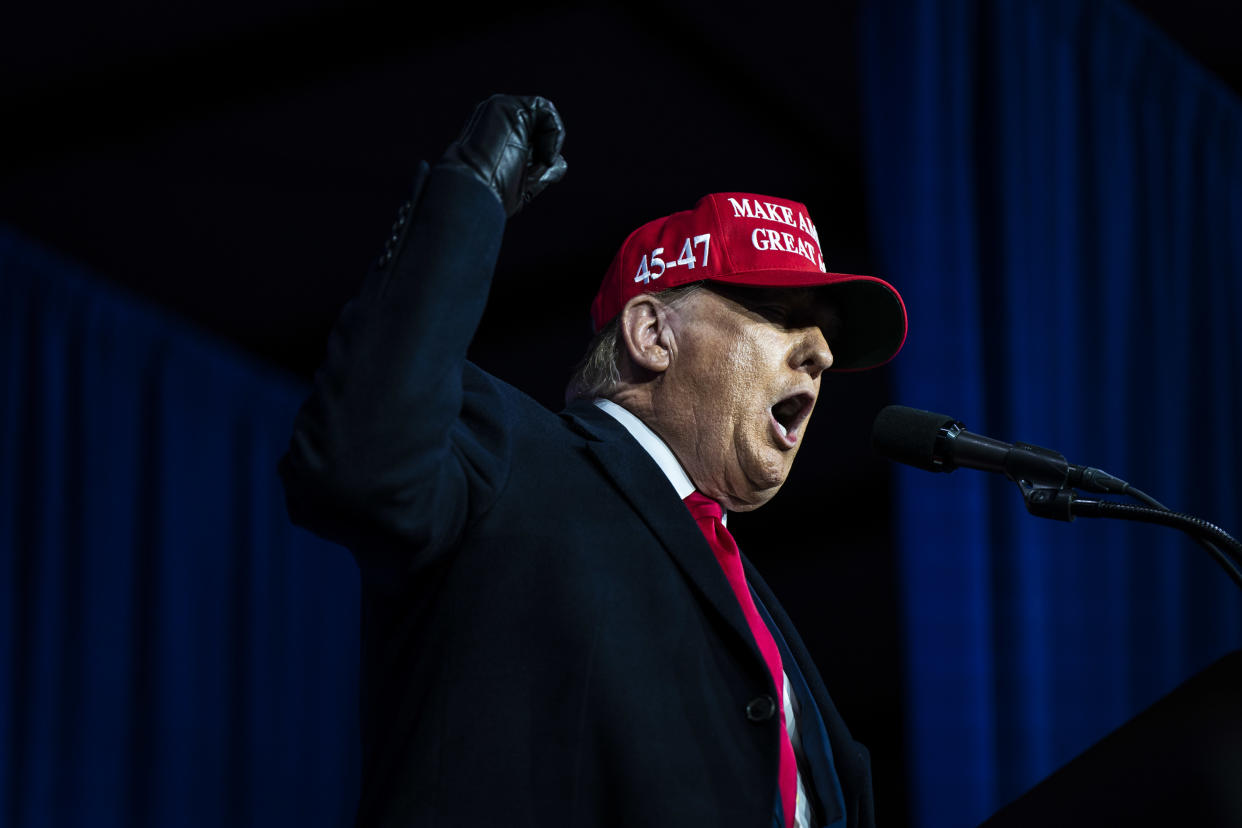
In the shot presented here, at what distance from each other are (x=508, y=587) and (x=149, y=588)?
3685 mm

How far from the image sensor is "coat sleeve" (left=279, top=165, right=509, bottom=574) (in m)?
1.00

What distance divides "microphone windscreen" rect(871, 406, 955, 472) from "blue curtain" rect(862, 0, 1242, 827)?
119 cm

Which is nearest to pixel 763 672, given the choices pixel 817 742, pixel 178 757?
pixel 817 742

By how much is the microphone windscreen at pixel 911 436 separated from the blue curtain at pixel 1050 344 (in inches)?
46.8

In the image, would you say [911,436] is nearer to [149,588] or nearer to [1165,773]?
[1165,773]

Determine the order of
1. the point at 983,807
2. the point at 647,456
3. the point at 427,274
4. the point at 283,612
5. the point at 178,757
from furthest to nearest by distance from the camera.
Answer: the point at 283,612
the point at 178,757
the point at 983,807
the point at 647,456
the point at 427,274

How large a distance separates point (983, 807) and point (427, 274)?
1.86 metres

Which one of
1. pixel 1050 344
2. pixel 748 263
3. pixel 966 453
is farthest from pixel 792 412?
pixel 1050 344

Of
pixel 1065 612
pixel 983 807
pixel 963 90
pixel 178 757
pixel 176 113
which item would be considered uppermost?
pixel 176 113

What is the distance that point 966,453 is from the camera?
1.35 meters

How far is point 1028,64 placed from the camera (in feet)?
9.14

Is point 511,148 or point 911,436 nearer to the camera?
point 511,148

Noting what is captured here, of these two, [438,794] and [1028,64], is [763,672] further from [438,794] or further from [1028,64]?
[1028,64]

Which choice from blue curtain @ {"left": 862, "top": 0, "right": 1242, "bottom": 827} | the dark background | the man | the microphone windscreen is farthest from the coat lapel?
the dark background
